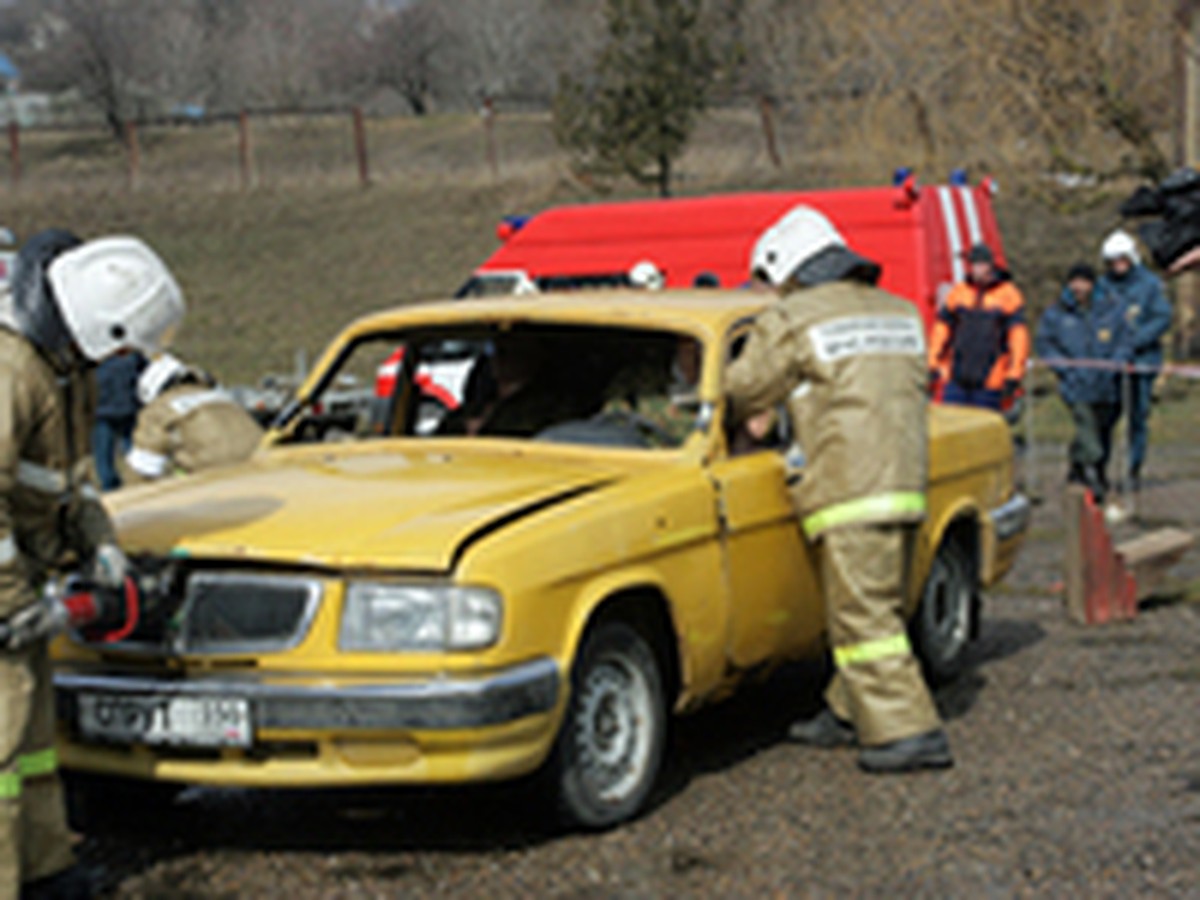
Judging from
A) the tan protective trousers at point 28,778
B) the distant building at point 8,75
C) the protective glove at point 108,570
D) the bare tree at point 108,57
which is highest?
the distant building at point 8,75

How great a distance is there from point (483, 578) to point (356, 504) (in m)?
0.71

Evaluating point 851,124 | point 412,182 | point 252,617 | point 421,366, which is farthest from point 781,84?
point 252,617

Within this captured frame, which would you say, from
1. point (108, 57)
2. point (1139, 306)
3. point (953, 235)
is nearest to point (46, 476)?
point (1139, 306)

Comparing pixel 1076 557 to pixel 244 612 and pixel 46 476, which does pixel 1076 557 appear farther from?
pixel 46 476

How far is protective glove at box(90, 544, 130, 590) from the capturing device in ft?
16.2

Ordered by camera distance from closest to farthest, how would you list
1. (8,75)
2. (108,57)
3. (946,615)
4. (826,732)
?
1. (826,732)
2. (946,615)
3. (108,57)
4. (8,75)

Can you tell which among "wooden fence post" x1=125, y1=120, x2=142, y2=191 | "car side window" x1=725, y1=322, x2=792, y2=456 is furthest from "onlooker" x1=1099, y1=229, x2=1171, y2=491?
"wooden fence post" x1=125, y1=120, x2=142, y2=191

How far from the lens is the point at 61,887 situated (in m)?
4.88

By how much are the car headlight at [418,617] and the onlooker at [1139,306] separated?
8762 millimetres

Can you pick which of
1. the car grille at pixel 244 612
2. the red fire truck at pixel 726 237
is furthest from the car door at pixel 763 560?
the red fire truck at pixel 726 237

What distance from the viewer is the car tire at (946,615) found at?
730 centimetres

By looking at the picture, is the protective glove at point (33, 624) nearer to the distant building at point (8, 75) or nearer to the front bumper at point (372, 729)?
the front bumper at point (372, 729)

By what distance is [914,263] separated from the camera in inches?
571

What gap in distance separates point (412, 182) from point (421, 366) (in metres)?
28.5
